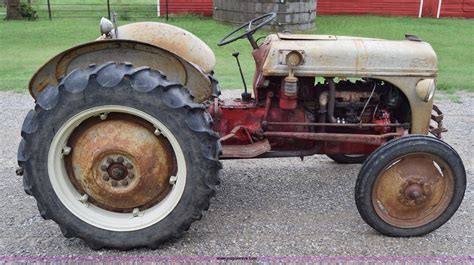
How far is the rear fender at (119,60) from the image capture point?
122 inches

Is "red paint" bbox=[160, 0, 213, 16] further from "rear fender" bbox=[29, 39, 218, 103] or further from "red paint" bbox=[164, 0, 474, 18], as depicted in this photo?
"rear fender" bbox=[29, 39, 218, 103]

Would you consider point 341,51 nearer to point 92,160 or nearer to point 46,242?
point 92,160

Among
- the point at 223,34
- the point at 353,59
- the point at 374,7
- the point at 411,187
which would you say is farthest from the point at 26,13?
the point at 411,187

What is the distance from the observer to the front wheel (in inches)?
118

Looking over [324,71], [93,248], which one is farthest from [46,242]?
[324,71]

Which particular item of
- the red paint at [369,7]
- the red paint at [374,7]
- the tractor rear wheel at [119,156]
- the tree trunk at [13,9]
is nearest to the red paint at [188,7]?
the red paint at [374,7]

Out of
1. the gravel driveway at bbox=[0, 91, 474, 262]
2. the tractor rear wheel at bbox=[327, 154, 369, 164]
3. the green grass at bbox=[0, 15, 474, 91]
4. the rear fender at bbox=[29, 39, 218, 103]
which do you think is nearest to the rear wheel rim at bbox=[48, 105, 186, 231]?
the gravel driveway at bbox=[0, 91, 474, 262]

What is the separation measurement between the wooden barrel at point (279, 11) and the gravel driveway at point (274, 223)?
9.87m

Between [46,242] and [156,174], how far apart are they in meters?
0.87

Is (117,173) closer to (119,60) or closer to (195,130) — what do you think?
(195,130)

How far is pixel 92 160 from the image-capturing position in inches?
117

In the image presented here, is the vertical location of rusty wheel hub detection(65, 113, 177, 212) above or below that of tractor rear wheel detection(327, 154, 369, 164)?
above

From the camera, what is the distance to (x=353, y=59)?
3.26 m

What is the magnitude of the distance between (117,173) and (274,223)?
1136mm
